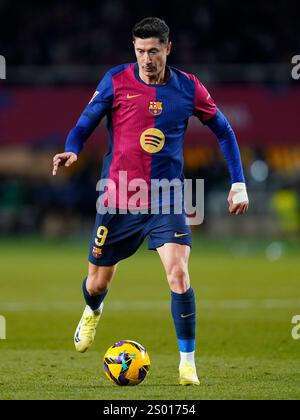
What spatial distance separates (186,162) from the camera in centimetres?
2934

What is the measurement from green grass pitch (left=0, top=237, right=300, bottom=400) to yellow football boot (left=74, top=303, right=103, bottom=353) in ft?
0.56

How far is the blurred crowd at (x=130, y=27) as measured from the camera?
27656 millimetres

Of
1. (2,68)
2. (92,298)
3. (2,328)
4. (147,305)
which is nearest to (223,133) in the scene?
(92,298)

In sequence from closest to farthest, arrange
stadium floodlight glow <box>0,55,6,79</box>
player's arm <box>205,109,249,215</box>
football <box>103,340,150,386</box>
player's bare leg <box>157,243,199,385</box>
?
football <box>103,340,150,386</box>
player's bare leg <box>157,243,199,385</box>
player's arm <box>205,109,249,215</box>
stadium floodlight glow <box>0,55,6,79</box>

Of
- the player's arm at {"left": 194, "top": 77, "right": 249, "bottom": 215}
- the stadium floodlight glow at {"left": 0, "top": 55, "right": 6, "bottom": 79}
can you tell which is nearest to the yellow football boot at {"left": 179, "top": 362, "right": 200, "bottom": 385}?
the player's arm at {"left": 194, "top": 77, "right": 249, "bottom": 215}

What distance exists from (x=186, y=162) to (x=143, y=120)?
2141cm

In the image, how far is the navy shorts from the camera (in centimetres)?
788

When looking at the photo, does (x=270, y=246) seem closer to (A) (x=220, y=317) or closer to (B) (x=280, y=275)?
(B) (x=280, y=275)

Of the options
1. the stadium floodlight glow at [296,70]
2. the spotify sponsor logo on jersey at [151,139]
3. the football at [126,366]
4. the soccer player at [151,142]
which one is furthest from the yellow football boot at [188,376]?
the stadium floodlight glow at [296,70]

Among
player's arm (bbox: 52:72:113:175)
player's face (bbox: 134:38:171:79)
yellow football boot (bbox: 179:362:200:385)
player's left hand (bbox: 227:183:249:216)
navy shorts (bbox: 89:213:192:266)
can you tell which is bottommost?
yellow football boot (bbox: 179:362:200:385)

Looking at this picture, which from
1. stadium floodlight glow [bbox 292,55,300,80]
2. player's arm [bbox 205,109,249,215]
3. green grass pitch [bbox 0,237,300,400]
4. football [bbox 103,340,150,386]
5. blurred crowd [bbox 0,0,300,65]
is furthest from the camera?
blurred crowd [bbox 0,0,300,65]

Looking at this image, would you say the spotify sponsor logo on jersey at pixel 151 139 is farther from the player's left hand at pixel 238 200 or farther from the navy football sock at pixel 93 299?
the navy football sock at pixel 93 299

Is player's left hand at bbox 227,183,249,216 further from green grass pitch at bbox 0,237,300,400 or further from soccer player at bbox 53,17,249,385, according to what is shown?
green grass pitch at bbox 0,237,300,400

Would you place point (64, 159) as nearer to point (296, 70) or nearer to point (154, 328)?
point (154, 328)
